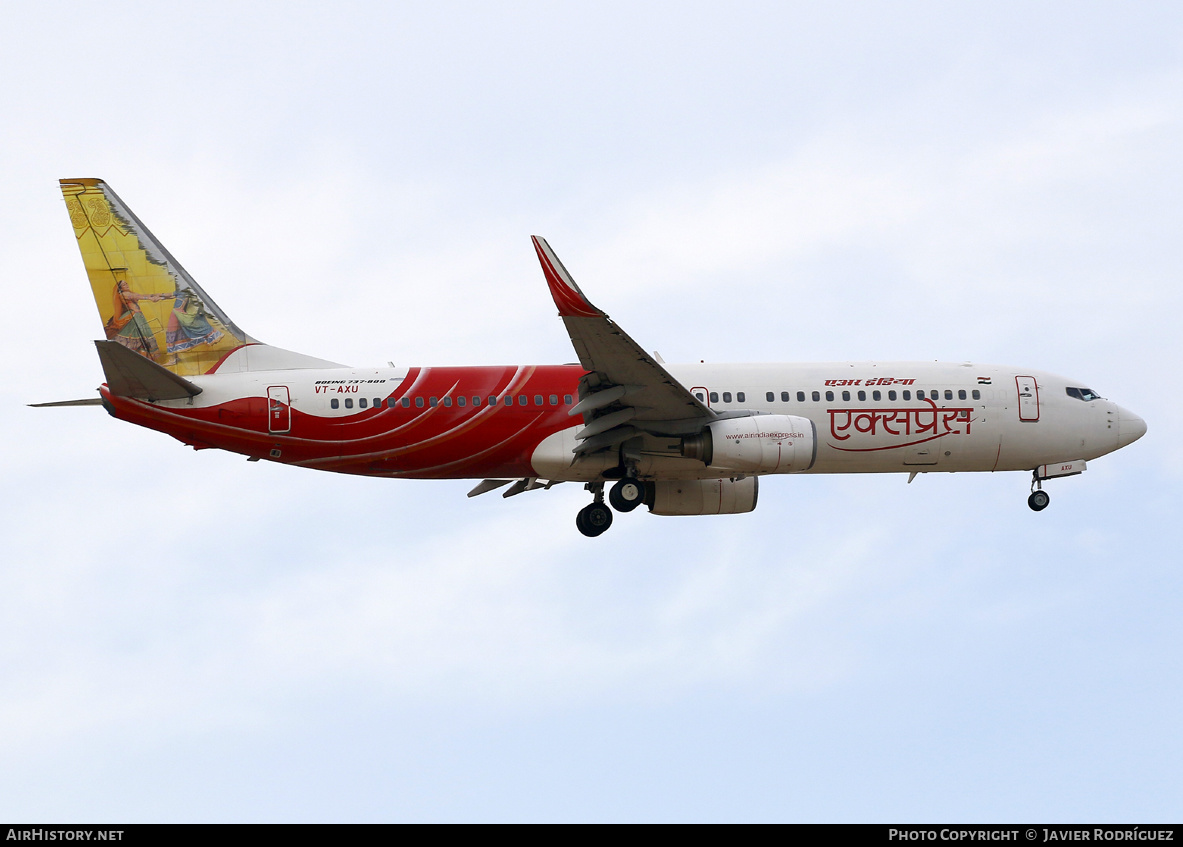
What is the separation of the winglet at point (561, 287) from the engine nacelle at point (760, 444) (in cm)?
535

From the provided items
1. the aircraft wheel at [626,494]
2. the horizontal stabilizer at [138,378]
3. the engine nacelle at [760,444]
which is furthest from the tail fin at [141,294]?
the engine nacelle at [760,444]

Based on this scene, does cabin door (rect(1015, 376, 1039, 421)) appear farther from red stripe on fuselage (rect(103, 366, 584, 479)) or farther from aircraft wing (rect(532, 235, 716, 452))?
red stripe on fuselage (rect(103, 366, 584, 479))

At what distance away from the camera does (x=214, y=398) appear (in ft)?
118

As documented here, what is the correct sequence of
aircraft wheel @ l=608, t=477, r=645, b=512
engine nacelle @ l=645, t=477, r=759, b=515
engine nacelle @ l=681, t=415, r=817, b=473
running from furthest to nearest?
engine nacelle @ l=645, t=477, r=759, b=515 < aircraft wheel @ l=608, t=477, r=645, b=512 < engine nacelle @ l=681, t=415, r=817, b=473

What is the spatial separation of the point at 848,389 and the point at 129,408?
19.2 m

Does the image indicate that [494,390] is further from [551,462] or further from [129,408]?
[129,408]

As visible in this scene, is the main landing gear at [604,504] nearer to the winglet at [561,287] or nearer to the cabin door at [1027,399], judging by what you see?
the winglet at [561,287]

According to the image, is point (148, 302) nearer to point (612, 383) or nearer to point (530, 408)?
point (530, 408)

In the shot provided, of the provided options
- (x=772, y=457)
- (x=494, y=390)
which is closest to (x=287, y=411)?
(x=494, y=390)

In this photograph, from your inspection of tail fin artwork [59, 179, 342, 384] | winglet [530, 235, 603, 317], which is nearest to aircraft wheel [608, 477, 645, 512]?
winglet [530, 235, 603, 317]

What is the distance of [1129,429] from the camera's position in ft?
134

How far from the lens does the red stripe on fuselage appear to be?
36.1m

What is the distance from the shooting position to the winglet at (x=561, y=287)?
3156 centimetres

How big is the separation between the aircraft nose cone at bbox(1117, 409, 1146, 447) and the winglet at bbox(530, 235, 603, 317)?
17776 millimetres
